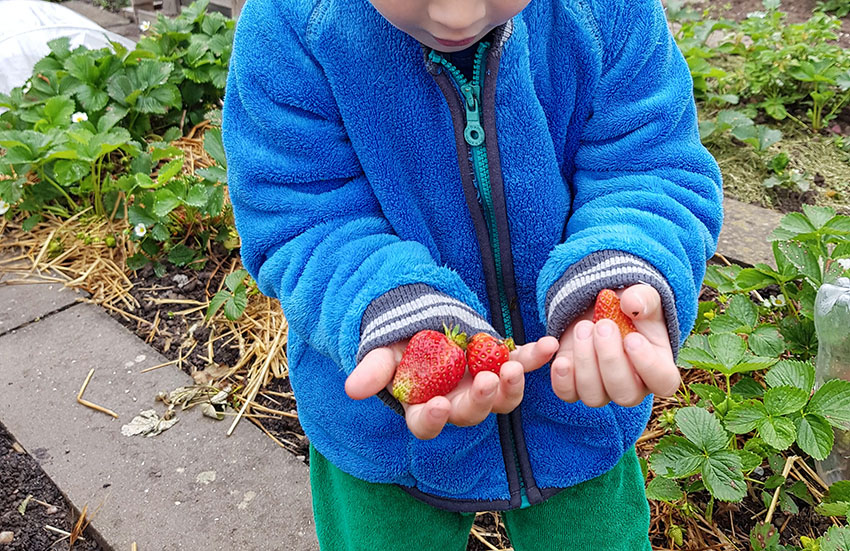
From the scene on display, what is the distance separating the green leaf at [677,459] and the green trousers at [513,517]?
0.22 metres

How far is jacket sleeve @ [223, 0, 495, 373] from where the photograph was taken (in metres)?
0.98

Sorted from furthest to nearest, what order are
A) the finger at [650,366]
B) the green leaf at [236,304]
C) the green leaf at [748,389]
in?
the green leaf at [236,304]
the green leaf at [748,389]
the finger at [650,366]

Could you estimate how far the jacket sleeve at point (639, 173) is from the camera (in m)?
0.97

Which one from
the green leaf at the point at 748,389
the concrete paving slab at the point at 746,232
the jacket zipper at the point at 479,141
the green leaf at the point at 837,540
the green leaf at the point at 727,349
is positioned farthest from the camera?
the concrete paving slab at the point at 746,232

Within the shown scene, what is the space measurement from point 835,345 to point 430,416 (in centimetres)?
120

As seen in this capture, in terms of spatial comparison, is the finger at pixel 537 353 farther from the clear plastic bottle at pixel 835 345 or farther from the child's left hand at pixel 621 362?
the clear plastic bottle at pixel 835 345

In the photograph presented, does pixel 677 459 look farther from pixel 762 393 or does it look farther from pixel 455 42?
pixel 455 42

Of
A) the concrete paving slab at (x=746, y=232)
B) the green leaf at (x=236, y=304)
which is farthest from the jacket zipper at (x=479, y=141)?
the concrete paving slab at (x=746, y=232)

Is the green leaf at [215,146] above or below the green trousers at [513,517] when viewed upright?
below

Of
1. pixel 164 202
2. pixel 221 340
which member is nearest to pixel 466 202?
pixel 221 340

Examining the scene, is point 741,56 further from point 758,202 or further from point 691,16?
point 758,202

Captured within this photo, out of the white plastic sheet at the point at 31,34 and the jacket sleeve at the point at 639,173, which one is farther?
the white plastic sheet at the point at 31,34

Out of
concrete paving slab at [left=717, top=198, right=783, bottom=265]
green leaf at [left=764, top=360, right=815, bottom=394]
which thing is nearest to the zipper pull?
green leaf at [left=764, top=360, right=815, bottom=394]

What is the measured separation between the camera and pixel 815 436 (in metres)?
1.50
